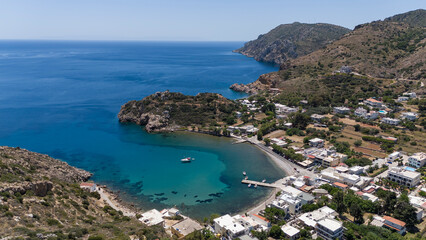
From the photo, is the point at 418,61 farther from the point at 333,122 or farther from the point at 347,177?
the point at 347,177

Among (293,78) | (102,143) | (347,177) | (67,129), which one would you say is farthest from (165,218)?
(293,78)

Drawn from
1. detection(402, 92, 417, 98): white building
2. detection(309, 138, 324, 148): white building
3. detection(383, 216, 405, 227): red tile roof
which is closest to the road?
detection(309, 138, 324, 148): white building

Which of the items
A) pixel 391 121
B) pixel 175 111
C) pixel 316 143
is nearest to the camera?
pixel 316 143

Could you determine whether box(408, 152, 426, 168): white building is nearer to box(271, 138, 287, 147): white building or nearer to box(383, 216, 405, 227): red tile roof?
box(383, 216, 405, 227): red tile roof

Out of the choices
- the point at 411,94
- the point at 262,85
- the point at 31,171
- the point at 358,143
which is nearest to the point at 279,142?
the point at 358,143

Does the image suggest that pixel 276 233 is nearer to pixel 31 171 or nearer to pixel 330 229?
pixel 330 229

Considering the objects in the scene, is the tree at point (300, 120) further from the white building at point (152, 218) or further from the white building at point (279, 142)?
the white building at point (152, 218)
